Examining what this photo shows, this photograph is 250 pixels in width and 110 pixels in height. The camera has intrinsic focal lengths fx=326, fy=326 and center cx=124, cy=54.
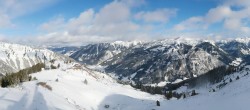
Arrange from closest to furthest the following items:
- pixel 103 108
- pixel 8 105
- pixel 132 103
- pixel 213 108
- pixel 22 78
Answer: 1. pixel 8 105
2. pixel 213 108
3. pixel 103 108
4. pixel 132 103
5. pixel 22 78

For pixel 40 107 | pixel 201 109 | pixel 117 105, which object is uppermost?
pixel 40 107

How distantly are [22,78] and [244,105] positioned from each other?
78.4m

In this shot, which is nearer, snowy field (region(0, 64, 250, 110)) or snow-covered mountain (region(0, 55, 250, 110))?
snowy field (region(0, 64, 250, 110))

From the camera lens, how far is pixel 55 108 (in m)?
45.1

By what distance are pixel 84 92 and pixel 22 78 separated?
77.0 feet

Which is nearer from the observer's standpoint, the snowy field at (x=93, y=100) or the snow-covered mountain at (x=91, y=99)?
the snowy field at (x=93, y=100)

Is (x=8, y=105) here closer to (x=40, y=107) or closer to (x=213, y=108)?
(x=40, y=107)

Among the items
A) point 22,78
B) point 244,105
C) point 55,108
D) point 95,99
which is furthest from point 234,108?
point 22,78

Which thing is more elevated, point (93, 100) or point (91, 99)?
point (91, 99)

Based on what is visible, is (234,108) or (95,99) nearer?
(234,108)

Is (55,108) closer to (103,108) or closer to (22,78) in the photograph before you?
(103,108)

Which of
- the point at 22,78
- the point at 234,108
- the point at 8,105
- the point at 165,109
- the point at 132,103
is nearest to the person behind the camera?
the point at 8,105

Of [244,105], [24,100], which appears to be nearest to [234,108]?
[244,105]

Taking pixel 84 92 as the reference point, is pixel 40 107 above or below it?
above
